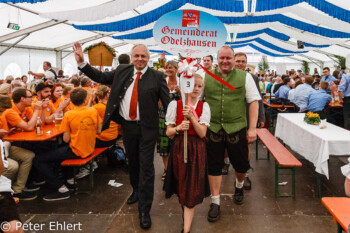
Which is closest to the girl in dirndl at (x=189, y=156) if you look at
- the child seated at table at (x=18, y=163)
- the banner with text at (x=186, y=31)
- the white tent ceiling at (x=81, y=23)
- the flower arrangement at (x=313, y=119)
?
the banner with text at (x=186, y=31)

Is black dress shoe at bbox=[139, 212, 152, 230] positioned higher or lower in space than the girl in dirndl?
lower

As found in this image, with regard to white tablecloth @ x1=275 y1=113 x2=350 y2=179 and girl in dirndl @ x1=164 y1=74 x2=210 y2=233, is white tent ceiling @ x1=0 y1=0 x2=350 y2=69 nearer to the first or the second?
white tablecloth @ x1=275 y1=113 x2=350 y2=179

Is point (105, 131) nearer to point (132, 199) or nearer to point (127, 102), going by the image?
point (132, 199)

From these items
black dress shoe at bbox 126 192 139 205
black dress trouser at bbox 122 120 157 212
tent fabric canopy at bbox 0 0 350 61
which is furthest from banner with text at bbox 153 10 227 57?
tent fabric canopy at bbox 0 0 350 61

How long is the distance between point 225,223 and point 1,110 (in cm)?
277

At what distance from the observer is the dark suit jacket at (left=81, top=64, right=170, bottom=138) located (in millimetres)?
2727

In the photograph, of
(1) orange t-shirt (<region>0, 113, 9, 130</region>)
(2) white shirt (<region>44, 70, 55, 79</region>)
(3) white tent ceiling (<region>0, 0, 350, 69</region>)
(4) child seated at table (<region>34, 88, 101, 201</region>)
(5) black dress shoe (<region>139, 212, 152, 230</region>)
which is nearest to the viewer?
(5) black dress shoe (<region>139, 212, 152, 230</region>)

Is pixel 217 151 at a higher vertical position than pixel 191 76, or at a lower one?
lower

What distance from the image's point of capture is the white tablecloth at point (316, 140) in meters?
3.33

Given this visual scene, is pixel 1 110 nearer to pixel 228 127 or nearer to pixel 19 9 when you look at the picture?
pixel 228 127

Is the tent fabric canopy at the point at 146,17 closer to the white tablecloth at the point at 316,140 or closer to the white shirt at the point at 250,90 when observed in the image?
the white tablecloth at the point at 316,140

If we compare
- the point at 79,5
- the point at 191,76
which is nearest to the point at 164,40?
the point at 191,76

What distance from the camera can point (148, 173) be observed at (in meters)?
2.75

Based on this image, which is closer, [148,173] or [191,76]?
[191,76]
